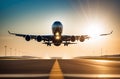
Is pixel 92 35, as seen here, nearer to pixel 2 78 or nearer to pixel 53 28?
pixel 53 28

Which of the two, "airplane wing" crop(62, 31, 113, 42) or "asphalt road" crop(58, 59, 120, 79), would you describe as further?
"airplane wing" crop(62, 31, 113, 42)

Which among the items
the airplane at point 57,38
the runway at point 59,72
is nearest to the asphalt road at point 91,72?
the runway at point 59,72

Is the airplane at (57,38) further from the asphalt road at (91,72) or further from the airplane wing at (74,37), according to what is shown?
the asphalt road at (91,72)

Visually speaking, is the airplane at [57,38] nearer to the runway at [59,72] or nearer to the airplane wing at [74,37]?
the airplane wing at [74,37]

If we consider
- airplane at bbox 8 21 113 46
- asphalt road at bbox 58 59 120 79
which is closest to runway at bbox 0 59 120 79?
asphalt road at bbox 58 59 120 79

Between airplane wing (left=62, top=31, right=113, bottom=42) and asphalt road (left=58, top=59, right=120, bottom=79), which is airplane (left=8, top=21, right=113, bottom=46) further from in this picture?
asphalt road (left=58, top=59, right=120, bottom=79)

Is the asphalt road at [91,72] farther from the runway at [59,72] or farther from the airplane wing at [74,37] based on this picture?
the airplane wing at [74,37]


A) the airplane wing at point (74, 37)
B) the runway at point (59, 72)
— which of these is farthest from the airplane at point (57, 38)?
the runway at point (59, 72)

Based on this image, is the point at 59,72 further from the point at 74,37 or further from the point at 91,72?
the point at 74,37

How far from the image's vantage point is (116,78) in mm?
20250

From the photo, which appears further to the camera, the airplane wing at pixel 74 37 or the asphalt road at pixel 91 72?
the airplane wing at pixel 74 37

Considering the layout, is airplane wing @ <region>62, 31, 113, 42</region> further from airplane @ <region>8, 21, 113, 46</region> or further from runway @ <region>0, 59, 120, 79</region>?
runway @ <region>0, 59, 120, 79</region>

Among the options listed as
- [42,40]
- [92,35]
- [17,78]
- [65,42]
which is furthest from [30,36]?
[17,78]

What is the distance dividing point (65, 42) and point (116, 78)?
77344mm
